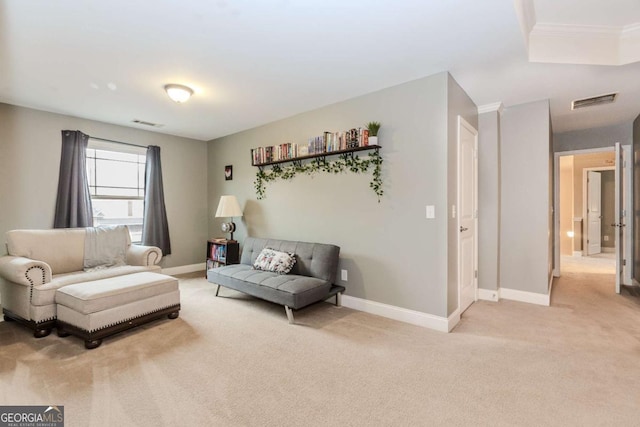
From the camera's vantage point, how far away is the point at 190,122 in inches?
177

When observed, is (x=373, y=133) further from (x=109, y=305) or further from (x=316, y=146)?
(x=109, y=305)

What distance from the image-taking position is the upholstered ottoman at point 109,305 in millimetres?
2477

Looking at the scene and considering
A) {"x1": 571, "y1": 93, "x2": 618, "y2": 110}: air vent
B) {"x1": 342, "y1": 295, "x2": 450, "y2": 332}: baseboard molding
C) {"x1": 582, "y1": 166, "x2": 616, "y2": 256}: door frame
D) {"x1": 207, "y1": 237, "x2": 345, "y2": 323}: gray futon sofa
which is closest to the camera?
{"x1": 342, "y1": 295, "x2": 450, "y2": 332}: baseboard molding

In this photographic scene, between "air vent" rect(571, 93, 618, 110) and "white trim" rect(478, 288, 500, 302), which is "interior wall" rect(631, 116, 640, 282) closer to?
"air vent" rect(571, 93, 618, 110)

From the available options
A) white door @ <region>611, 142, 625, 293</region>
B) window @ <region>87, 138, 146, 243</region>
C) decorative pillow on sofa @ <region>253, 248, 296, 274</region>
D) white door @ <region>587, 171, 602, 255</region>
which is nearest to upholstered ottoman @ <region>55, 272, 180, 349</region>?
decorative pillow on sofa @ <region>253, 248, 296, 274</region>

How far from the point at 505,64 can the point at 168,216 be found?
499cm

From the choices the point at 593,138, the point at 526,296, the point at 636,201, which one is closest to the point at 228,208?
the point at 526,296

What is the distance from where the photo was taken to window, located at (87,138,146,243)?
4.45 m

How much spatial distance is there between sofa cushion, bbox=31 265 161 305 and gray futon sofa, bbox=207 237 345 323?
33.6 inches

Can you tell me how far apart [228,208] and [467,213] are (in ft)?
10.7

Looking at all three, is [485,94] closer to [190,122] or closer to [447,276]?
[447,276]

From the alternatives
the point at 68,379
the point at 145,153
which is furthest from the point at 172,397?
the point at 145,153

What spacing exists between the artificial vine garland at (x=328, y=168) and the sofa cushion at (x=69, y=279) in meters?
1.84

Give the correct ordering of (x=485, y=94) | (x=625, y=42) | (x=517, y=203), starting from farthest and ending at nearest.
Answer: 1. (x=517, y=203)
2. (x=485, y=94)
3. (x=625, y=42)
